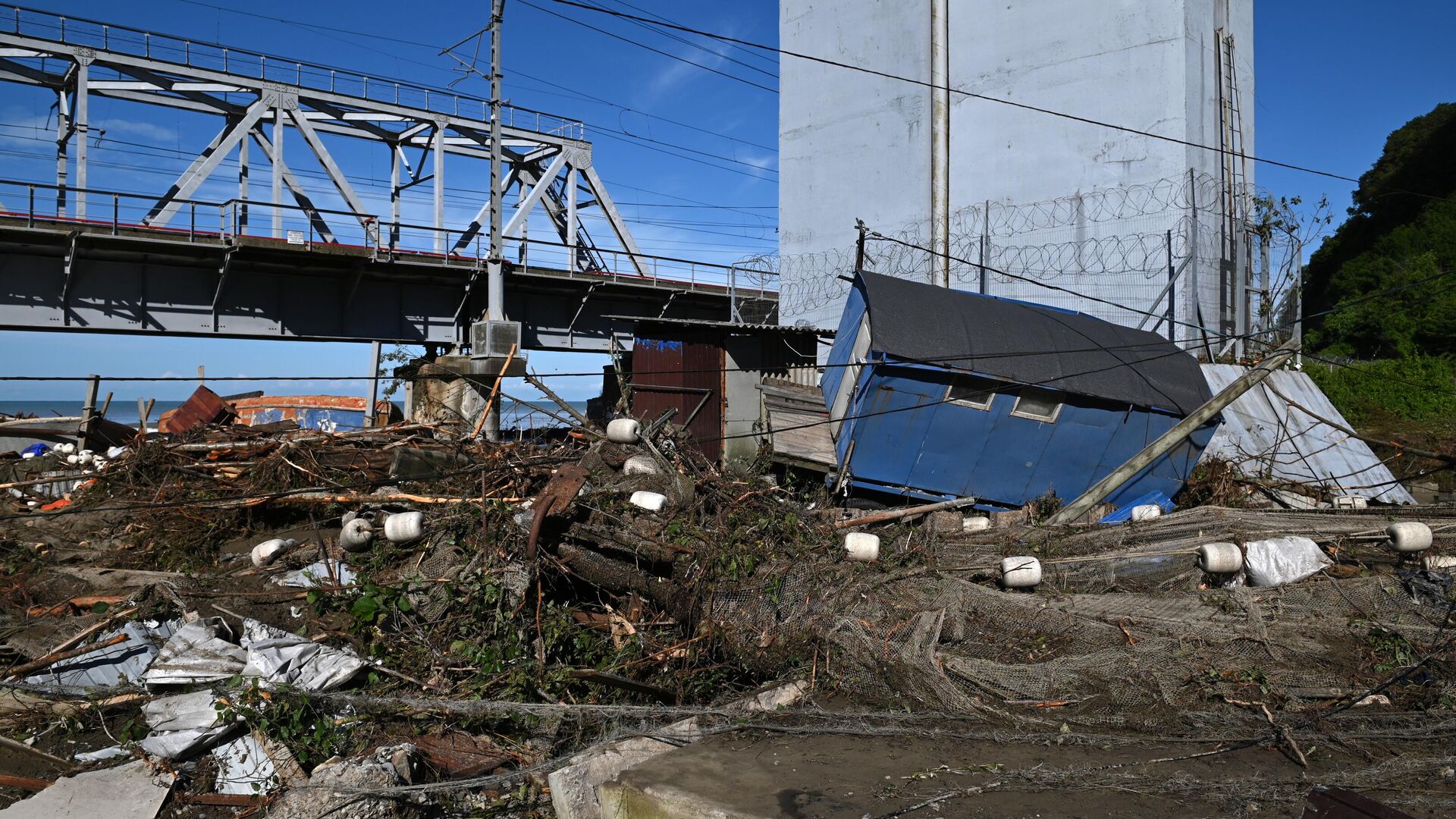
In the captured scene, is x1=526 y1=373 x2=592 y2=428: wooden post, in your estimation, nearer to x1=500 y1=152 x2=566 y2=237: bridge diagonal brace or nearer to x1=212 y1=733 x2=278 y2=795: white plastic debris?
x1=212 y1=733 x2=278 y2=795: white plastic debris

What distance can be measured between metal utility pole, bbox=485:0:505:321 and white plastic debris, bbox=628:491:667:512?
1032 centimetres

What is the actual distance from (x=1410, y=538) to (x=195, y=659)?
956 centimetres

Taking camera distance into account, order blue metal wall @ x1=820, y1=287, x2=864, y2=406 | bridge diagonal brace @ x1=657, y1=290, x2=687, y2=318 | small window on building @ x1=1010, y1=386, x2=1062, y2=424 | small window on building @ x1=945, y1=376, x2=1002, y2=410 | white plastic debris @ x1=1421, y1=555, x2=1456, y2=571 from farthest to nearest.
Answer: bridge diagonal brace @ x1=657, y1=290, x2=687, y2=318 < blue metal wall @ x1=820, y1=287, x2=864, y2=406 < small window on building @ x1=1010, y1=386, x2=1062, y2=424 < small window on building @ x1=945, y1=376, x2=1002, y2=410 < white plastic debris @ x1=1421, y1=555, x2=1456, y2=571

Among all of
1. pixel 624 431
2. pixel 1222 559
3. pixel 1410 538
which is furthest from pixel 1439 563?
pixel 624 431

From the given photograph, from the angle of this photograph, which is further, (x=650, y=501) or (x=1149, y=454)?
(x=1149, y=454)

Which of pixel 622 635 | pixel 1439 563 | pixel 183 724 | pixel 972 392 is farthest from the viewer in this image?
pixel 972 392

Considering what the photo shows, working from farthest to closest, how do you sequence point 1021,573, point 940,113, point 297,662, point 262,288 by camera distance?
point 262,288 → point 940,113 → point 1021,573 → point 297,662

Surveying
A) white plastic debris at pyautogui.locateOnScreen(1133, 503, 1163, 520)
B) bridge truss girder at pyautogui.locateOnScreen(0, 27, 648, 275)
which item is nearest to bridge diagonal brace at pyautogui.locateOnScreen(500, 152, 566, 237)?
bridge truss girder at pyautogui.locateOnScreen(0, 27, 648, 275)

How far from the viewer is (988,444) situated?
35.8 ft

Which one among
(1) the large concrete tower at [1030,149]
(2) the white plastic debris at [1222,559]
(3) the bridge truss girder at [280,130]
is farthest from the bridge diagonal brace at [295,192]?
(2) the white plastic debris at [1222,559]

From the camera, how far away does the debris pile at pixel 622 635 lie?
5191mm

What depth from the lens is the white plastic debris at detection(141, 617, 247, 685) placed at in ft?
18.8

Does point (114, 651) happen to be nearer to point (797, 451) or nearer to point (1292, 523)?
point (797, 451)

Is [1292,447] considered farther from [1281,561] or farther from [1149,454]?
[1281,561]
